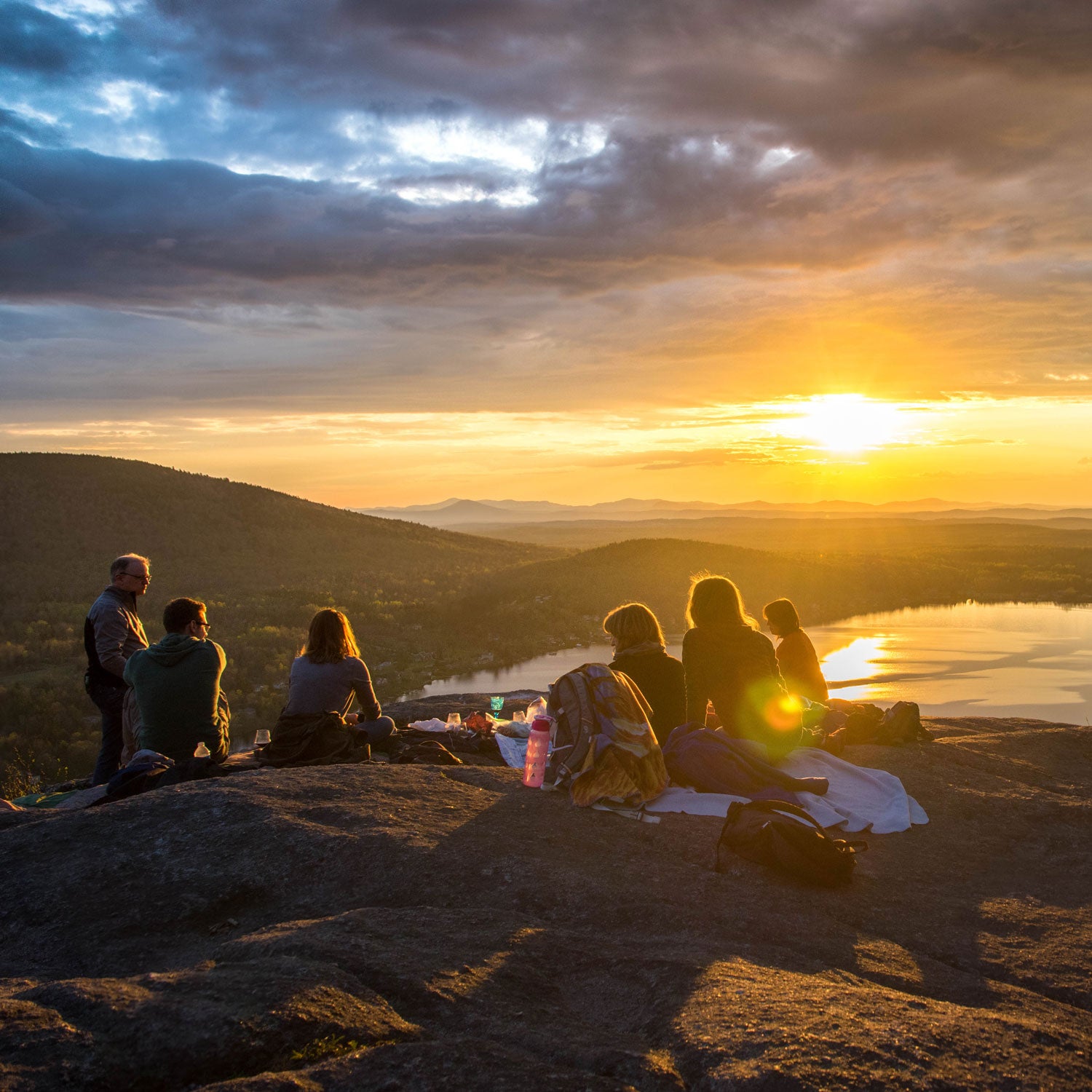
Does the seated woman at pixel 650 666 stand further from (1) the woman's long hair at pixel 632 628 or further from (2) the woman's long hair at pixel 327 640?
(2) the woman's long hair at pixel 327 640

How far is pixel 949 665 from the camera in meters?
28.7

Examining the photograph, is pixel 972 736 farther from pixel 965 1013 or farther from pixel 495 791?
pixel 965 1013

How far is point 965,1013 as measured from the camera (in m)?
3.64

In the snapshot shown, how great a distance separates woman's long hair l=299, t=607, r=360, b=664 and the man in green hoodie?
0.70m

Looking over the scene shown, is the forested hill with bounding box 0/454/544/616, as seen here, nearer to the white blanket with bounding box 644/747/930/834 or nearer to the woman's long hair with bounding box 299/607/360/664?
the woman's long hair with bounding box 299/607/360/664

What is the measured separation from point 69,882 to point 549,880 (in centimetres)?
260

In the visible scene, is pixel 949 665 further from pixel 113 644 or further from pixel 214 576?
pixel 214 576

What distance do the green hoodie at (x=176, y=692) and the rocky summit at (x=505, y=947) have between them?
3.33ft

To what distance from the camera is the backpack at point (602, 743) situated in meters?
6.29

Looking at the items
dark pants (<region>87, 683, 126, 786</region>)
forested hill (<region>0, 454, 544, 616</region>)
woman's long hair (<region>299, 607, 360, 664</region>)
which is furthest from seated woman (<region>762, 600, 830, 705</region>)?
forested hill (<region>0, 454, 544, 616</region>)

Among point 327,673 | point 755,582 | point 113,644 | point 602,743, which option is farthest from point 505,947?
point 755,582

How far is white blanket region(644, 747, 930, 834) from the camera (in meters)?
6.33

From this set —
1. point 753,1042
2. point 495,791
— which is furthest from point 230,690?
point 753,1042

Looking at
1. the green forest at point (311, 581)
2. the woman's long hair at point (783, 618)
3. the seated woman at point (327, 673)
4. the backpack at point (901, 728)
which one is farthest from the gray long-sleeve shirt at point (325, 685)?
the green forest at point (311, 581)
